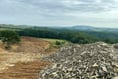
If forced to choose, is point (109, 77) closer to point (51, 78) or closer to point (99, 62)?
point (99, 62)

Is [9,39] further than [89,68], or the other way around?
[9,39]

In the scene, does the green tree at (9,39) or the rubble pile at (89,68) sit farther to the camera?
the green tree at (9,39)

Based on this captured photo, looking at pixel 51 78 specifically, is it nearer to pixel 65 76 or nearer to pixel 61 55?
pixel 65 76

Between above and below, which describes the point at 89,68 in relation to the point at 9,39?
above

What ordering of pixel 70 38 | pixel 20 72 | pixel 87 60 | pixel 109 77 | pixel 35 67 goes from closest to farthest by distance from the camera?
pixel 109 77
pixel 87 60
pixel 20 72
pixel 35 67
pixel 70 38

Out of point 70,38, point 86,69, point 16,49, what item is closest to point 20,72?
point 86,69

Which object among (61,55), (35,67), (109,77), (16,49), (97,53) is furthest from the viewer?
(16,49)

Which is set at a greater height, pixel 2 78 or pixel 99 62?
pixel 99 62

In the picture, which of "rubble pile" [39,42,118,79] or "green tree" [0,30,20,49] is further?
"green tree" [0,30,20,49]

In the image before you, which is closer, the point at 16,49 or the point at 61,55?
the point at 61,55
